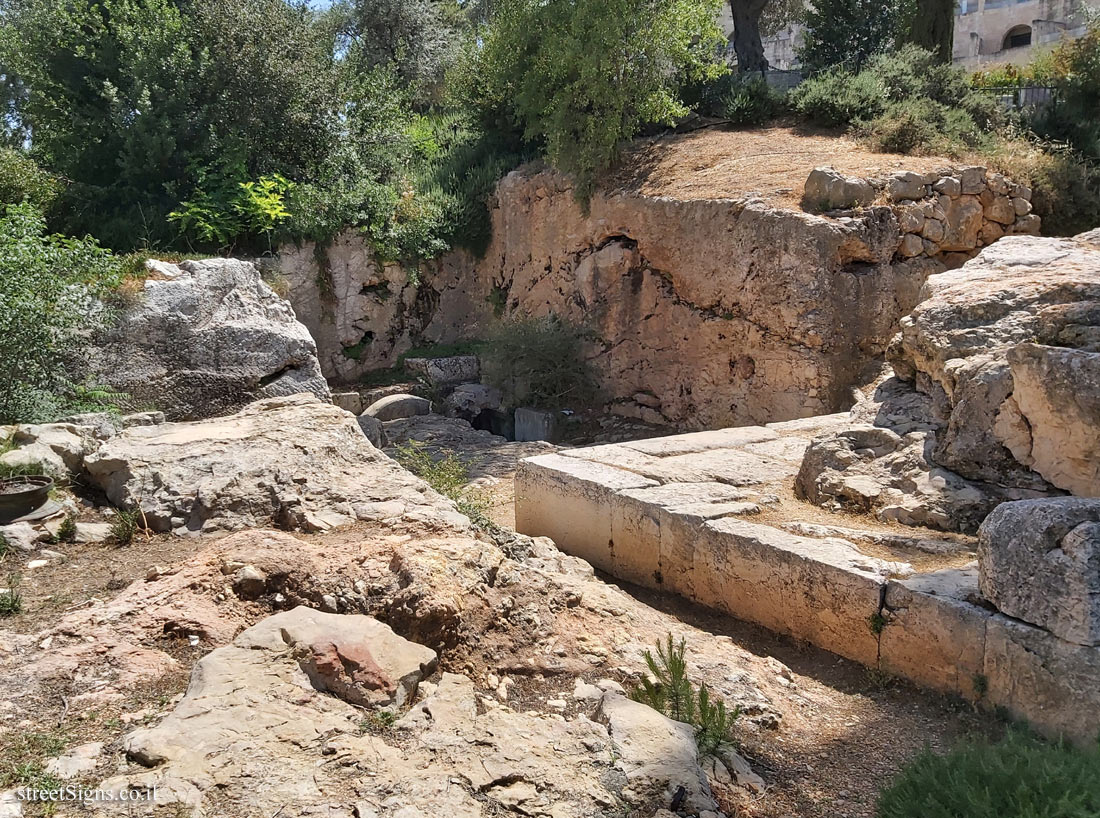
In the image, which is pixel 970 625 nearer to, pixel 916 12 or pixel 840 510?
pixel 840 510

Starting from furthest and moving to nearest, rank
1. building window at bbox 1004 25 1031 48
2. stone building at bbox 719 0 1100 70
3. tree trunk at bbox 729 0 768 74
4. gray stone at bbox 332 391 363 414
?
1. building window at bbox 1004 25 1031 48
2. stone building at bbox 719 0 1100 70
3. tree trunk at bbox 729 0 768 74
4. gray stone at bbox 332 391 363 414

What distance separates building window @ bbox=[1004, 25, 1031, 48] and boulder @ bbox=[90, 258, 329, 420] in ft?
102

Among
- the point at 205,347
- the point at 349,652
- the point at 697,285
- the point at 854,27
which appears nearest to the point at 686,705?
the point at 349,652

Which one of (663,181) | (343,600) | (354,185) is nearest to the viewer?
(343,600)

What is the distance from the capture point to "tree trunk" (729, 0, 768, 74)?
14.6m

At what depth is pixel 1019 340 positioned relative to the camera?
486 cm

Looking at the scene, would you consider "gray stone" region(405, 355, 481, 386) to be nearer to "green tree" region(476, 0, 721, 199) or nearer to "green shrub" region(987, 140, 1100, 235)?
"green tree" region(476, 0, 721, 199)

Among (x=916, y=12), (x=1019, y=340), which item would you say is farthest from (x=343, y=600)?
(x=916, y=12)

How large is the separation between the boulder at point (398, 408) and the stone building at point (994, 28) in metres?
22.5

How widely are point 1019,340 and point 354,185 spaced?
9.56 metres

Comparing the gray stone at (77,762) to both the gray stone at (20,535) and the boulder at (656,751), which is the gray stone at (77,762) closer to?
the boulder at (656,751)

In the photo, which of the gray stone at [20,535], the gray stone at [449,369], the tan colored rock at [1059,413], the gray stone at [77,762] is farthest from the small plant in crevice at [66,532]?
the gray stone at [449,369]

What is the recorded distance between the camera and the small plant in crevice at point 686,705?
2971 mm

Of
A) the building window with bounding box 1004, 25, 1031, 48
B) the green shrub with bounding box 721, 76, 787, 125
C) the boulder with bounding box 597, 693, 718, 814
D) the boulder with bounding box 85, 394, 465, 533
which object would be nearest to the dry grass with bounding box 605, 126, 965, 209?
the green shrub with bounding box 721, 76, 787, 125
